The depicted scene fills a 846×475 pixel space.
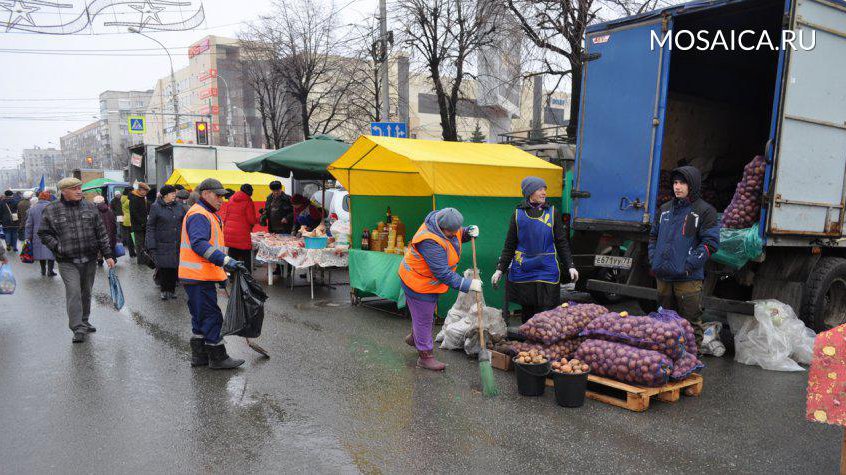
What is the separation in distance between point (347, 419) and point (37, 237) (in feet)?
31.9

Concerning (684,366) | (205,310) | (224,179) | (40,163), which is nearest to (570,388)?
(684,366)

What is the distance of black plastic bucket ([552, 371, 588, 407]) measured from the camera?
4527 millimetres

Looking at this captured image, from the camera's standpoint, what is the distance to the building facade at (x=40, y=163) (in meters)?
84.7

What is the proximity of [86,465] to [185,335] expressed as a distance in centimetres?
344

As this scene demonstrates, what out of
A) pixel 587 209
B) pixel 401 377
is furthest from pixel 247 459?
pixel 587 209

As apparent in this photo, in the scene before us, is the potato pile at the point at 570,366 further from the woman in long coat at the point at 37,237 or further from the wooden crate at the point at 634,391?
the woman in long coat at the point at 37,237

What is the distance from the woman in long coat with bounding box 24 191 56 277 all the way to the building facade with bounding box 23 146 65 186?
8361 cm

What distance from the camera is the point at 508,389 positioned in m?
5.02

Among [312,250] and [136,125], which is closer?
[312,250]

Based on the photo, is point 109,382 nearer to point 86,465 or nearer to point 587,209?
point 86,465

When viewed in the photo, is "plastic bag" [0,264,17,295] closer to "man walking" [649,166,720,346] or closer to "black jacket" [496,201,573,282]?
"black jacket" [496,201,573,282]

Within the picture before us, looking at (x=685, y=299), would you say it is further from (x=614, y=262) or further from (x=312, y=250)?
(x=312, y=250)

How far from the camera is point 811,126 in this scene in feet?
18.5

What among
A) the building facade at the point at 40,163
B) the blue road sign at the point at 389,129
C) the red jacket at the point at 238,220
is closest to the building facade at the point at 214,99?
the building facade at the point at 40,163
